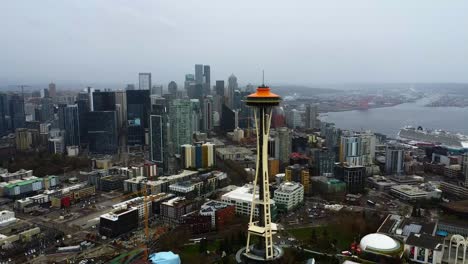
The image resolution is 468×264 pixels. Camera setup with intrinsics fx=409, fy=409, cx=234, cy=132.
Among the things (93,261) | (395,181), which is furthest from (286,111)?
(93,261)

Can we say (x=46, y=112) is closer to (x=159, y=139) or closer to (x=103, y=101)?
(x=103, y=101)

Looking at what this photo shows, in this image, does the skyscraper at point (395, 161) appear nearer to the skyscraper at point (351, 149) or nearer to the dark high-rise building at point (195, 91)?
the skyscraper at point (351, 149)

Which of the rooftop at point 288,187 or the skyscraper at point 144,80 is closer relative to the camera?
the rooftop at point 288,187

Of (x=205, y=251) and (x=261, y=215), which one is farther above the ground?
(x=261, y=215)

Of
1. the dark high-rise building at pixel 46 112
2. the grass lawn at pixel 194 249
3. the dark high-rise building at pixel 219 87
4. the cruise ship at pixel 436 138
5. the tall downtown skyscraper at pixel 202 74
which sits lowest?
the grass lawn at pixel 194 249

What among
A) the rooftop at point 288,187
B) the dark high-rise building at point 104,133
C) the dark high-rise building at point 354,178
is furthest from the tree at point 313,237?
the dark high-rise building at point 104,133

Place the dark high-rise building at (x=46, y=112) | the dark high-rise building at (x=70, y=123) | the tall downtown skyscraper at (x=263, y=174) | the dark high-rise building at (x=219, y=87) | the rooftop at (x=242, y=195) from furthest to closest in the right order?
1. the dark high-rise building at (x=219, y=87)
2. the dark high-rise building at (x=46, y=112)
3. the dark high-rise building at (x=70, y=123)
4. the rooftop at (x=242, y=195)
5. the tall downtown skyscraper at (x=263, y=174)

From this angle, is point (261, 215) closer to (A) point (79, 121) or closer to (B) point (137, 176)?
(B) point (137, 176)
